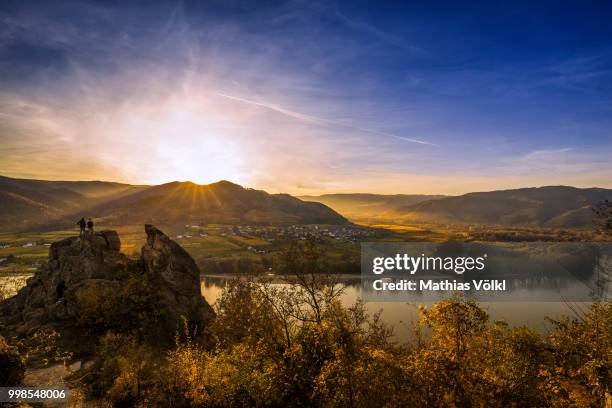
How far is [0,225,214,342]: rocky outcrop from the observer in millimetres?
37844

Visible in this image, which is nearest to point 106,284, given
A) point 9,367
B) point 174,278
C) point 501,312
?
point 174,278

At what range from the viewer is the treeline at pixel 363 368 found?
16.5 metres

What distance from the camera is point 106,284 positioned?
39.3m

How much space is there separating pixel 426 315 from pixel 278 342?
13.3 metres

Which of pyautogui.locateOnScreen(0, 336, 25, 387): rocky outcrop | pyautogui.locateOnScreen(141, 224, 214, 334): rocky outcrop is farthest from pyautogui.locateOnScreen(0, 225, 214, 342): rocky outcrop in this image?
pyautogui.locateOnScreen(0, 336, 25, 387): rocky outcrop

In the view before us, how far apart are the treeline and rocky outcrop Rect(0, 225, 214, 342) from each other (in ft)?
22.8

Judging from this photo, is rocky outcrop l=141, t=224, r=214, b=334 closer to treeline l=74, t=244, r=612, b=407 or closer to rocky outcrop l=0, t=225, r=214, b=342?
rocky outcrop l=0, t=225, r=214, b=342

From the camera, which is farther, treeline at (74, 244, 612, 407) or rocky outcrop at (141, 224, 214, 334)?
rocky outcrop at (141, 224, 214, 334)

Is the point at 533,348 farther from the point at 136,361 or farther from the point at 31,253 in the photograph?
the point at 31,253

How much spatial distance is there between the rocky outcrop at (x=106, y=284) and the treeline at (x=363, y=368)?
6.96m

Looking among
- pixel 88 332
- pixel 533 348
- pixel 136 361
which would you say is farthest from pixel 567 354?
pixel 88 332

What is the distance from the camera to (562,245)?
147250 millimetres

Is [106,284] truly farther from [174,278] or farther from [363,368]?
[363,368]

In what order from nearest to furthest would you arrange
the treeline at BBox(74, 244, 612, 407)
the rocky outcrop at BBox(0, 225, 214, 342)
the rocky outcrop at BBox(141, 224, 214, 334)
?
1. the treeline at BBox(74, 244, 612, 407)
2. the rocky outcrop at BBox(0, 225, 214, 342)
3. the rocky outcrop at BBox(141, 224, 214, 334)
